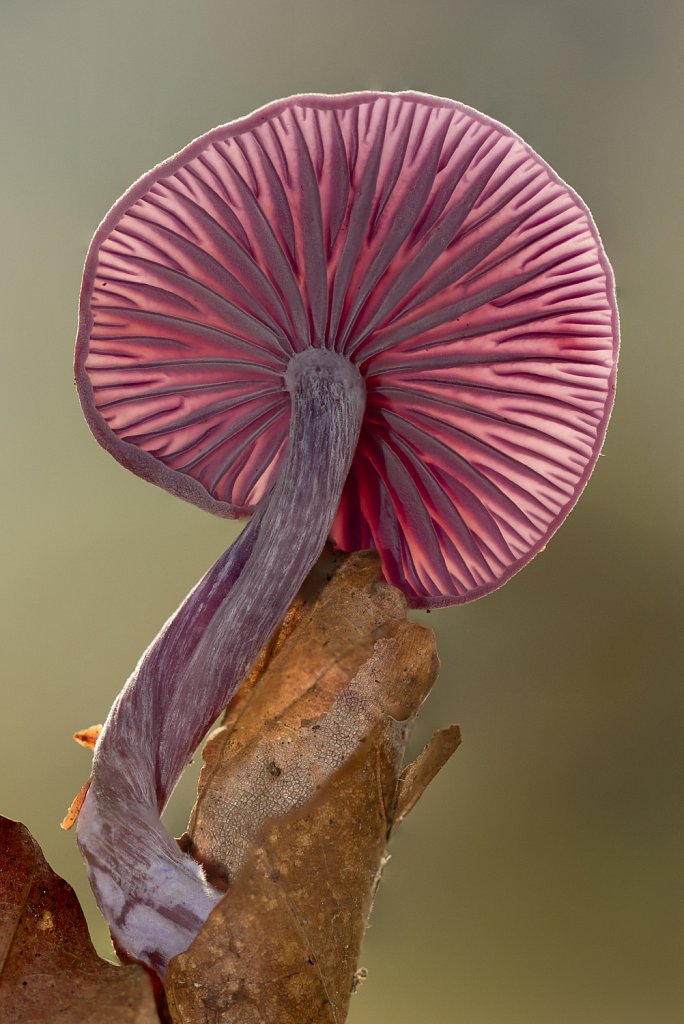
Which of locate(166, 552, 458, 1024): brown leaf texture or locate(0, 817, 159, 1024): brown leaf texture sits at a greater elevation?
locate(166, 552, 458, 1024): brown leaf texture

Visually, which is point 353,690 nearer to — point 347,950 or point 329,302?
point 347,950

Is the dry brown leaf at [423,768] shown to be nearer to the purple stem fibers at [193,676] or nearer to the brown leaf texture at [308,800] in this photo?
the brown leaf texture at [308,800]

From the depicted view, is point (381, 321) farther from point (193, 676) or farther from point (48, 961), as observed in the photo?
point (48, 961)

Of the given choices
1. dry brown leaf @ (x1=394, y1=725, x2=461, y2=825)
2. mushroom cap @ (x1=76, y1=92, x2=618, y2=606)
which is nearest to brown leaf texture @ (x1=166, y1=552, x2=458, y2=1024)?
dry brown leaf @ (x1=394, y1=725, x2=461, y2=825)

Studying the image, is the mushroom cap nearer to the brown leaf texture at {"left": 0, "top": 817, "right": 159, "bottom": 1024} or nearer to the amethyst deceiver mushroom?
the amethyst deceiver mushroom

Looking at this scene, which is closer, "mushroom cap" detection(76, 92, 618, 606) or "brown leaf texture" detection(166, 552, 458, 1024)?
"brown leaf texture" detection(166, 552, 458, 1024)

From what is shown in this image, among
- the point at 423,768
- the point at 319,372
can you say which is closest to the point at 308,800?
the point at 423,768
